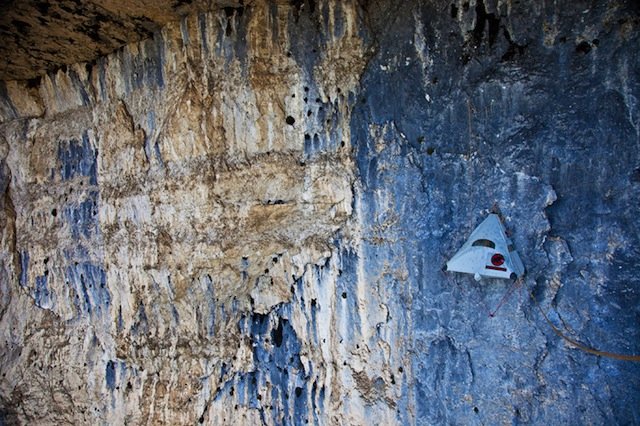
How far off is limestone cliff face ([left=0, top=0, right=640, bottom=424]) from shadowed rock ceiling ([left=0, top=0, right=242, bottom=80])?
162 millimetres

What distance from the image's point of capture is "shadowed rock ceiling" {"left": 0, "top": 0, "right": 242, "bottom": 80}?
11.6 feet

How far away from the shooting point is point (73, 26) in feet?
12.6

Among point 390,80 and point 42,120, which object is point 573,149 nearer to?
point 390,80

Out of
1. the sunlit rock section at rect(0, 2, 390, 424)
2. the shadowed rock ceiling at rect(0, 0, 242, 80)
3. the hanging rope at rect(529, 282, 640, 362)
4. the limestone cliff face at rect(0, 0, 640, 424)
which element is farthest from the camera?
the sunlit rock section at rect(0, 2, 390, 424)

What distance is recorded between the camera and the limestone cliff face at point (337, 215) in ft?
10.1

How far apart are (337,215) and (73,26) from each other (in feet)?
8.97

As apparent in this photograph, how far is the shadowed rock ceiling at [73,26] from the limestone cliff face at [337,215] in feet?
0.53

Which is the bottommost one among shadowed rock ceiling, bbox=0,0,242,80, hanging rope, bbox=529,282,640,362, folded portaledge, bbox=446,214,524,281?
hanging rope, bbox=529,282,640,362

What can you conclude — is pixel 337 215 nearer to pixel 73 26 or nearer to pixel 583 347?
pixel 583 347

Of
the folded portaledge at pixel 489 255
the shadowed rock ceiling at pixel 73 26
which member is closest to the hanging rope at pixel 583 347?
the folded portaledge at pixel 489 255

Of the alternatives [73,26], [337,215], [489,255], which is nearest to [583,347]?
[489,255]

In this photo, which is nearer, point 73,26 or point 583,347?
point 583,347

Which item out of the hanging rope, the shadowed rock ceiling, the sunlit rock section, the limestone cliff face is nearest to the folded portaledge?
the limestone cliff face

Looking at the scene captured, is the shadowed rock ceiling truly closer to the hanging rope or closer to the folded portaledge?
the folded portaledge
